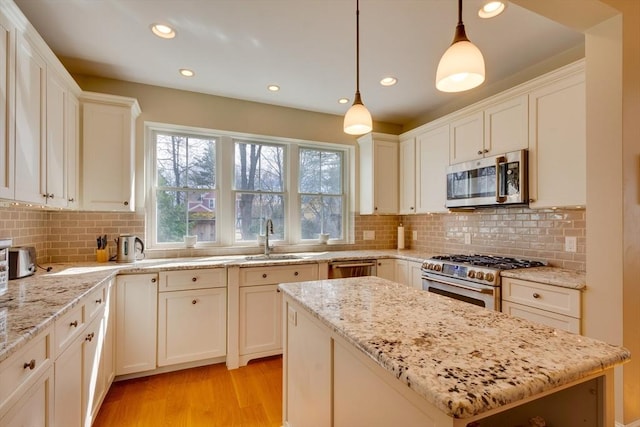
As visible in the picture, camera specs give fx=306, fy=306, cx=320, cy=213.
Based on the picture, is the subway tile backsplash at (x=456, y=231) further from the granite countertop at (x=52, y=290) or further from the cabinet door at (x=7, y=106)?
the cabinet door at (x=7, y=106)

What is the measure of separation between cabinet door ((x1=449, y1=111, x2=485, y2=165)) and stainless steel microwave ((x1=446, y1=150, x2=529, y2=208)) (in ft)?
0.31

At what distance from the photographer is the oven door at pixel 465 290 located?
2.24m

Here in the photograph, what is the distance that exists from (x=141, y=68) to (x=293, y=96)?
1414mm

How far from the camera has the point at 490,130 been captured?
2688 mm

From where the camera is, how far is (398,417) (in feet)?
2.71

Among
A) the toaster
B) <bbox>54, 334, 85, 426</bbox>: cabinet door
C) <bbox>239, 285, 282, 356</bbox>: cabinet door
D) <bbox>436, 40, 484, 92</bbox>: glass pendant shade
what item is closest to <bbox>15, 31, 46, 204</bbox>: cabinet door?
the toaster

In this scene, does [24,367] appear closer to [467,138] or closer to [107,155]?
[107,155]

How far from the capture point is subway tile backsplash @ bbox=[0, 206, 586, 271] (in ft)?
7.54

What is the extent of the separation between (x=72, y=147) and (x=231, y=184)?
1403mm

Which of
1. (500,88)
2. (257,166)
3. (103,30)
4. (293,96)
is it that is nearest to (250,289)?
(257,166)

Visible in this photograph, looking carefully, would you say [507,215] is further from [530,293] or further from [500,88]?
[500,88]

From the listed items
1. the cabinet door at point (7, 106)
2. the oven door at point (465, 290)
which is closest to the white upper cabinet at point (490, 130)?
the oven door at point (465, 290)

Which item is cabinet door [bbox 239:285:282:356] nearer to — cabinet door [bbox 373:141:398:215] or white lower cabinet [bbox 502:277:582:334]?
cabinet door [bbox 373:141:398:215]

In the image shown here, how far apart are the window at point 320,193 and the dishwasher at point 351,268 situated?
0.75m
